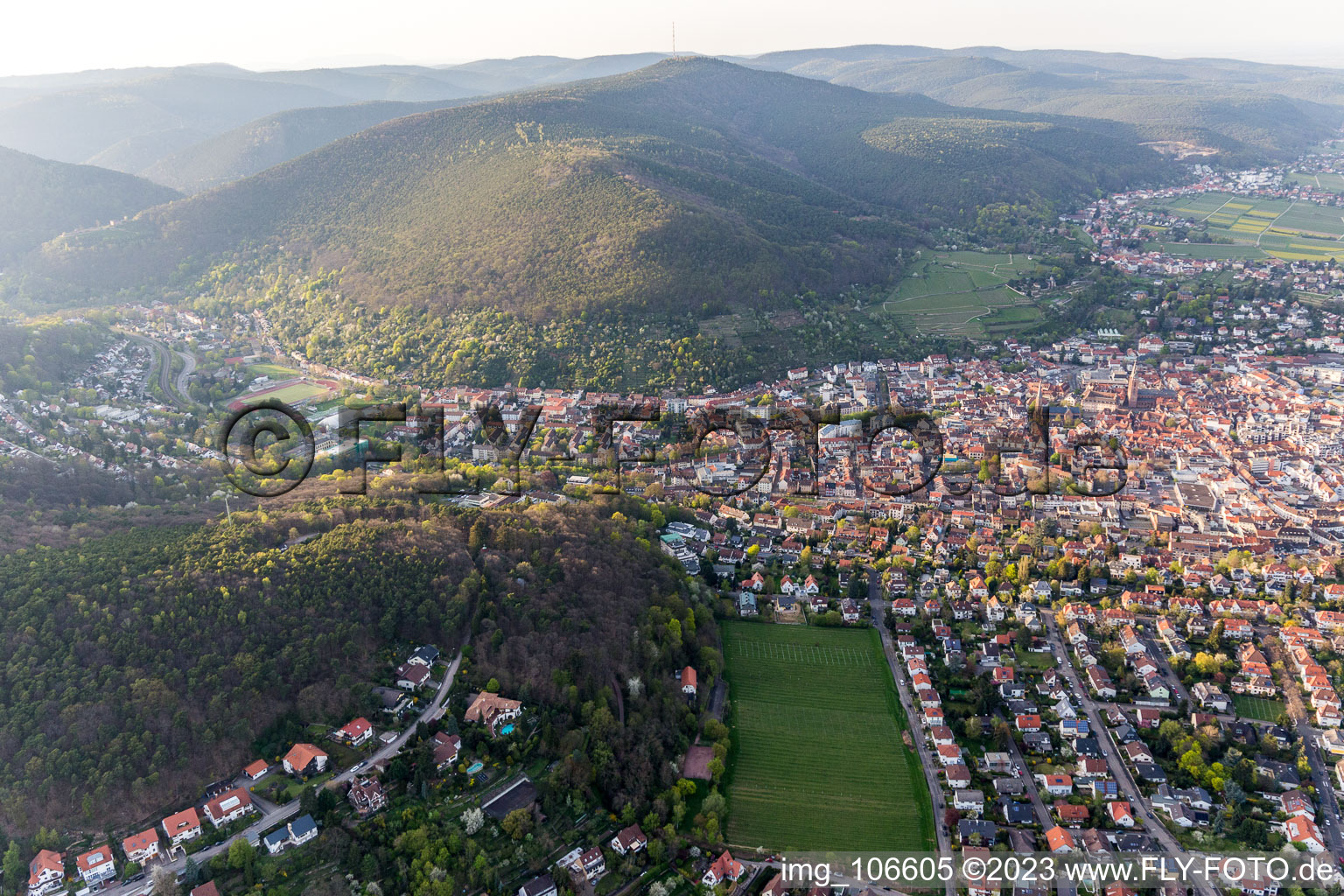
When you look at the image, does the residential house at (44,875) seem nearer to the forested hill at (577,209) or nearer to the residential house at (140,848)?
the residential house at (140,848)

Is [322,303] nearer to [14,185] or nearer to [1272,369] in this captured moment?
[14,185]

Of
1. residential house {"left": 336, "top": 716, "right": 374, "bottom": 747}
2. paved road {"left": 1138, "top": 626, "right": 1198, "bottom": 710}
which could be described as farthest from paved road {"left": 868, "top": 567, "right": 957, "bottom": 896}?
residential house {"left": 336, "top": 716, "right": 374, "bottom": 747}

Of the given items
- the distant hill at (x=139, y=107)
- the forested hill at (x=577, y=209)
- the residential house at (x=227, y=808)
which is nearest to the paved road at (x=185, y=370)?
the forested hill at (x=577, y=209)

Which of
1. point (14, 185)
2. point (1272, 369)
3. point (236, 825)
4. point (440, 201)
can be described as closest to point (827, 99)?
point (440, 201)

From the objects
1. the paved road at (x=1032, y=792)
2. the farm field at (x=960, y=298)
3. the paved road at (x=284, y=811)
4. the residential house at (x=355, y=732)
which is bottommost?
the paved road at (x=1032, y=792)

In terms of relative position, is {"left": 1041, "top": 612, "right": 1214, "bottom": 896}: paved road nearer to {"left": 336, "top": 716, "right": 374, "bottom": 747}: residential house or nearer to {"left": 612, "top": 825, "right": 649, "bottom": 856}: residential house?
{"left": 612, "top": 825, "right": 649, "bottom": 856}: residential house

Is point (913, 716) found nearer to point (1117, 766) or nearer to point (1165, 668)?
point (1117, 766)

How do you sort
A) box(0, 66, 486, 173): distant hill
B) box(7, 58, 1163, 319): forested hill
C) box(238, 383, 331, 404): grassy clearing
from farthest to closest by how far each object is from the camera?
1. box(0, 66, 486, 173): distant hill
2. box(7, 58, 1163, 319): forested hill
3. box(238, 383, 331, 404): grassy clearing
